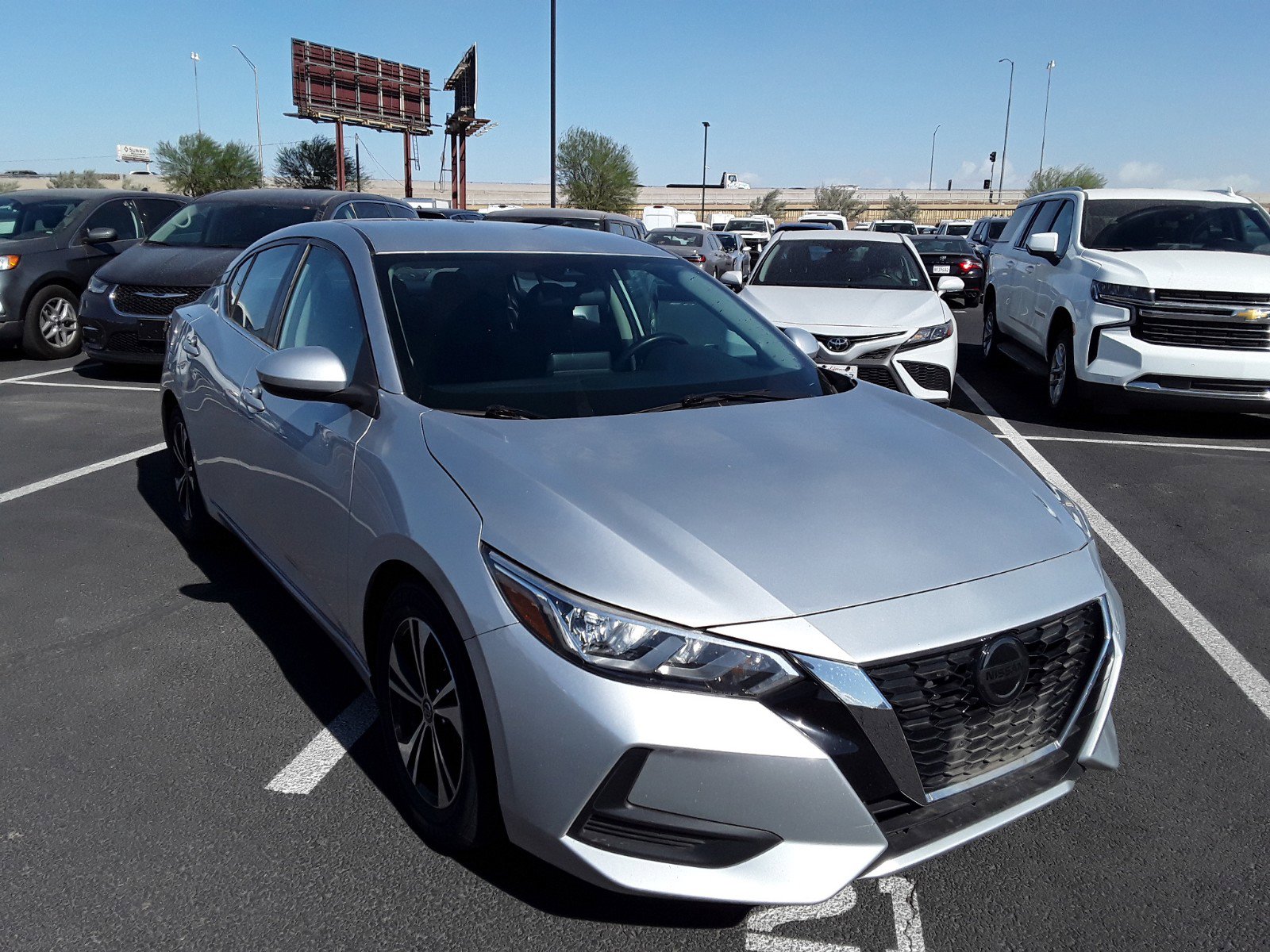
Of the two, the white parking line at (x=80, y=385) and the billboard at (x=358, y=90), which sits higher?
the billboard at (x=358, y=90)

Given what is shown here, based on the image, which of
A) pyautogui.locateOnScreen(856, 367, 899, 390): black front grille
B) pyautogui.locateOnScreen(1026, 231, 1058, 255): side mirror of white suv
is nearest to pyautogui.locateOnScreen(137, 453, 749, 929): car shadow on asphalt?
pyautogui.locateOnScreen(856, 367, 899, 390): black front grille

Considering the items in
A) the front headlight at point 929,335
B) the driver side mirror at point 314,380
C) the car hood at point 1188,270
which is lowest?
the front headlight at point 929,335

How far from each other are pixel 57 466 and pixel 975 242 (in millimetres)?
20976

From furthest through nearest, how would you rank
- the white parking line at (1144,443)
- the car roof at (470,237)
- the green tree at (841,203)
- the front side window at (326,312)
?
the green tree at (841,203), the white parking line at (1144,443), the car roof at (470,237), the front side window at (326,312)

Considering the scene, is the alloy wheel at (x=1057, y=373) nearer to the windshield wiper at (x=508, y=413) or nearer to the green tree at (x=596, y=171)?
the windshield wiper at (x=508, y=413)

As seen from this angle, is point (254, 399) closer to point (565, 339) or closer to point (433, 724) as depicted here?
point (565, 339)

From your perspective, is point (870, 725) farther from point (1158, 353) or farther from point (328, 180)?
point (328, 180)

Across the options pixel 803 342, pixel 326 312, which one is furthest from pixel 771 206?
pixel 326 312

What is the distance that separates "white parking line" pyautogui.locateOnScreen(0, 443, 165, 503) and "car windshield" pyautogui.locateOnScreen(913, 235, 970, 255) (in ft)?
53.9

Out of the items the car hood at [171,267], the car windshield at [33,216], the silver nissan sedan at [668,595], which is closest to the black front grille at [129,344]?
the car hood at [171,267]

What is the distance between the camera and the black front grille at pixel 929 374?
796cm

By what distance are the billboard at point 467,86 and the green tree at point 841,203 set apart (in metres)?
31.4

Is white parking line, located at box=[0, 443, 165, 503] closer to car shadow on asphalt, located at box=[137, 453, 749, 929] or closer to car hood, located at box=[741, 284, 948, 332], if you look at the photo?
car shadow on asphalt, located at box=[137, 453, 749, 929]

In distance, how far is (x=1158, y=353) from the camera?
25.8 ft
